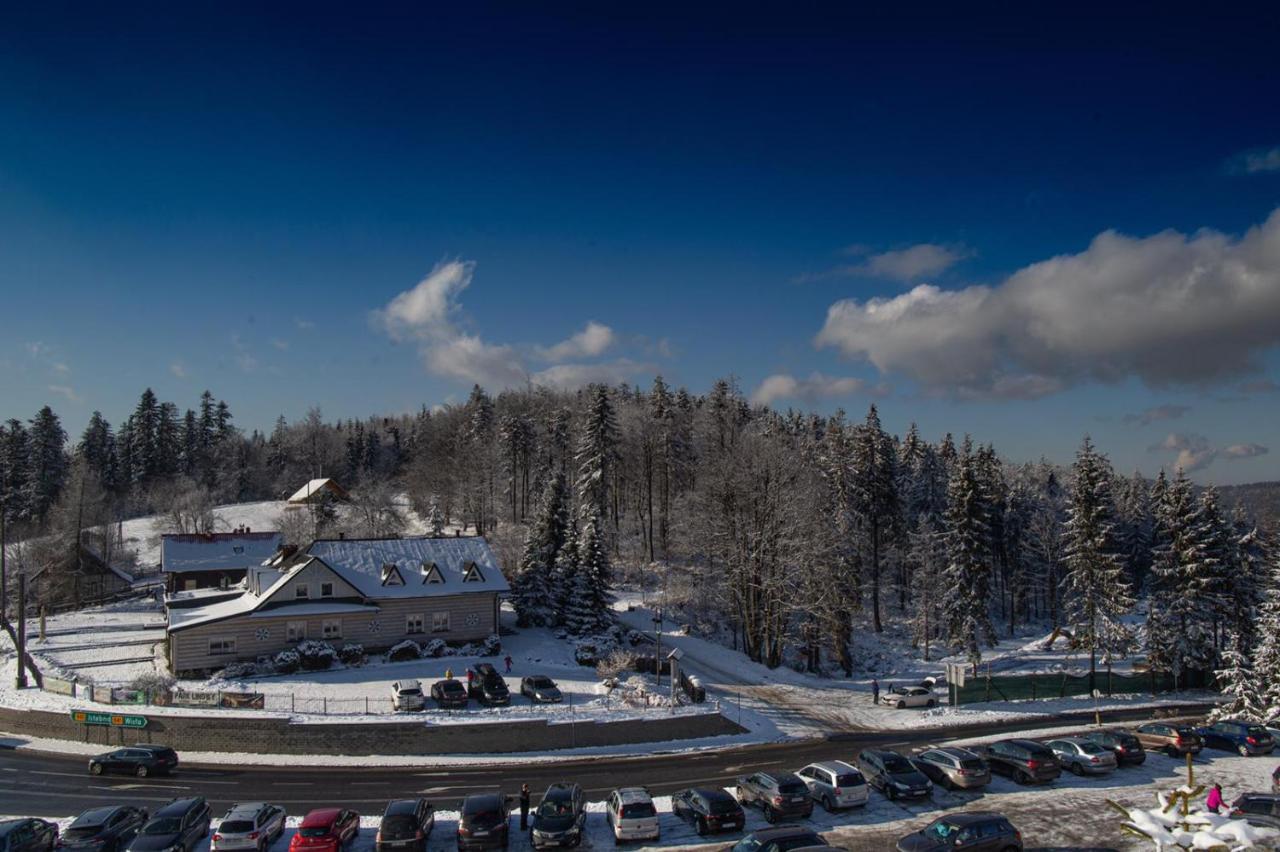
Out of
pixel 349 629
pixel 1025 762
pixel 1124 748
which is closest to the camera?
pixel 1025 762

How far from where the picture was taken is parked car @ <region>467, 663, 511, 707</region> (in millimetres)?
39906

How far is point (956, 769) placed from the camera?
2862 cm

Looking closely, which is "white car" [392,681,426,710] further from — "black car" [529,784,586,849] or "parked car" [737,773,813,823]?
"parked car" [737,773,813,823]

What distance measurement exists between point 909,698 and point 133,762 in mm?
39463

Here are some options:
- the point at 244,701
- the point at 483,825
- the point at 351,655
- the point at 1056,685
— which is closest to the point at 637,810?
the point at 483,825

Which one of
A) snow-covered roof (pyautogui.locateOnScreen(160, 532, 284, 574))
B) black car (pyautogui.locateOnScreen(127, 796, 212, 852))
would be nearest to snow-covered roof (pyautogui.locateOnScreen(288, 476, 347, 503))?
snow-covered roof (pyautogui.locateOnScreen(160, 532, 284, 574))

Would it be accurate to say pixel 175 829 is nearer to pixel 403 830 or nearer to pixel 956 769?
pixel 403 830

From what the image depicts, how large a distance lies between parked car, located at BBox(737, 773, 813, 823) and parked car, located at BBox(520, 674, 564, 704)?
1603 cm

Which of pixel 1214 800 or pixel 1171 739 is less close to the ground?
pixel 1214 800

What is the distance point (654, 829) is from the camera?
2389cm

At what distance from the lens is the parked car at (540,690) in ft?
133

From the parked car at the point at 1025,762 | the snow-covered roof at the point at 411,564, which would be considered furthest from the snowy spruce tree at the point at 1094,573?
the snow-covered roof at the point at 411,564

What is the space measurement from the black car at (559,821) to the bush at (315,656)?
25972 mm

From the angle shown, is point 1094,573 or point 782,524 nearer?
point 1094,573
